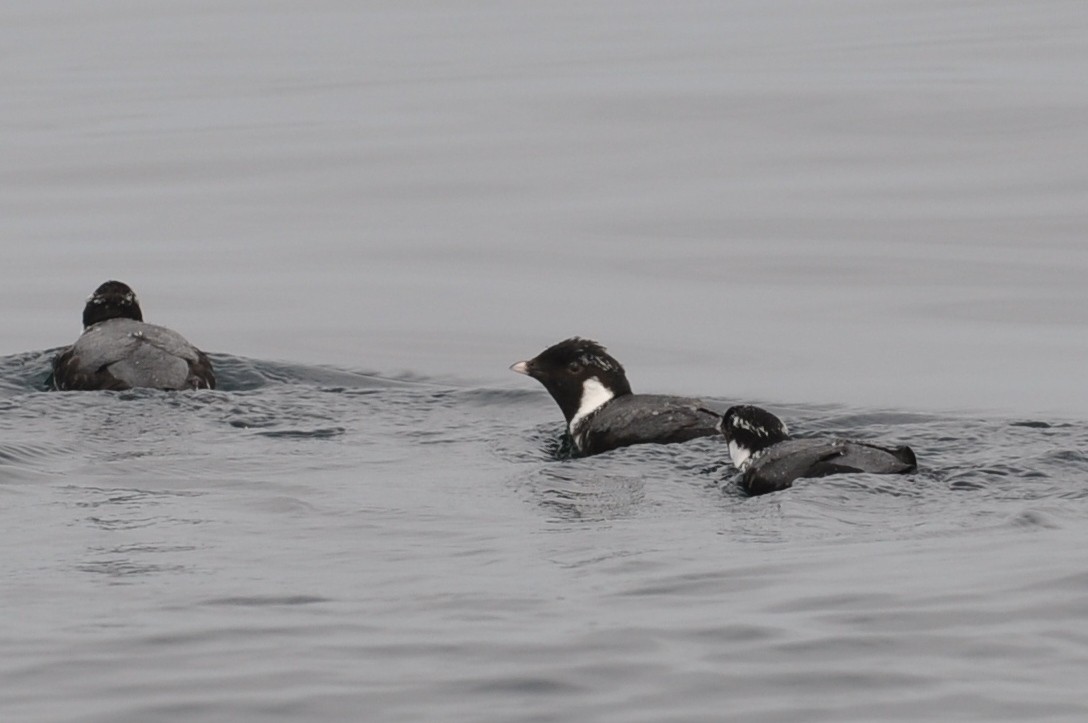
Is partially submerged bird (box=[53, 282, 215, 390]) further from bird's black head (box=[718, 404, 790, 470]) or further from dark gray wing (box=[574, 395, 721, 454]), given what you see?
bird's black head (box=[718, 404, 790, 470])

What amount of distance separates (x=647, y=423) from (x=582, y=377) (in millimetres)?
886

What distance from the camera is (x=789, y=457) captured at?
33.1 ft

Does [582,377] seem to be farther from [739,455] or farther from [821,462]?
[821,462]

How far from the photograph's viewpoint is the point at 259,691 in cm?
616

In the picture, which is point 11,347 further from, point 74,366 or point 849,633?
point 849,633

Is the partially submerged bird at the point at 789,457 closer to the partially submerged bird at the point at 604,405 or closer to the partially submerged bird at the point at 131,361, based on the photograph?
the partially submerged bird at the point at 604,405

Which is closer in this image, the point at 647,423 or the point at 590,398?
the point at 647,423

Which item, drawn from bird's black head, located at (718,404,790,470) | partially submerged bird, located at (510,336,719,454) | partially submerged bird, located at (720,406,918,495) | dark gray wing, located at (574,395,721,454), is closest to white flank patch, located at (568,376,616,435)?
partially submerged bird, located at (510,336,719,454)

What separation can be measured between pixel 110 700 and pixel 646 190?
1452 cm

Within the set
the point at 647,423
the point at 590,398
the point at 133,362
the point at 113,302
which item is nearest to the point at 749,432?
the point at 647,423

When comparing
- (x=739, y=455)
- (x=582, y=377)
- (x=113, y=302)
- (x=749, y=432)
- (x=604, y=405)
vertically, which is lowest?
(x=739, y=455)

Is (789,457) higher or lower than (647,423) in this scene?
lower

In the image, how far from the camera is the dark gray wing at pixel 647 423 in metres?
11.3

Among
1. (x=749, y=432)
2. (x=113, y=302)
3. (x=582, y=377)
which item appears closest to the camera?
(x=749, y=432)
